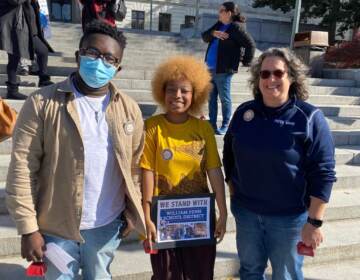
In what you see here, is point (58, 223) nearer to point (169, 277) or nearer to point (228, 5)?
point (169, 277)

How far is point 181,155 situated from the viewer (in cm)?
234

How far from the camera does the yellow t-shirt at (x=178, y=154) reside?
91.4 inches

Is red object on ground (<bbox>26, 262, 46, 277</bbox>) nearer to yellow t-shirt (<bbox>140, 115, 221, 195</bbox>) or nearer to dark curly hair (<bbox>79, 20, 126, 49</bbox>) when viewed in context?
yellow t-shirt (<bbox>140, 115, 221, 195</bbox>)

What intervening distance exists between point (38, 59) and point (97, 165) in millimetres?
4150

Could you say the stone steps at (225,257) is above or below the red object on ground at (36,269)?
below

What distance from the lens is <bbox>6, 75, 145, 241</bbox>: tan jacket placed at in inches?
73.1

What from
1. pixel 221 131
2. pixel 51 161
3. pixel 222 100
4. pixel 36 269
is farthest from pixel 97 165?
pixel 222 100

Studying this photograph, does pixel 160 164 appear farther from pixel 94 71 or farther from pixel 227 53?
pixel 227 53

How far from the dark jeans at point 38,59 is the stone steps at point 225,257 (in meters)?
2.66

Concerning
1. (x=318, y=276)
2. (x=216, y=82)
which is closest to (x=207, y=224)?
(x=318, y=276)

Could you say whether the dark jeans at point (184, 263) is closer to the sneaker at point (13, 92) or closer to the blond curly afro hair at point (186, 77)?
the blond curly afro hair at point (186, 77)

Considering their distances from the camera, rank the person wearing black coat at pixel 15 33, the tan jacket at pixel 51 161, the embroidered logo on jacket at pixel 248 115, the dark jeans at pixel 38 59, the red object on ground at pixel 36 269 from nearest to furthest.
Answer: the tan jacket at pixel 51 161, the red object on ground at pixel 36 269, the embroidered logo on jacket at pixel 248 115, the person wearing black coat at pixel 15 33, the dark jeans at pixel 38 59

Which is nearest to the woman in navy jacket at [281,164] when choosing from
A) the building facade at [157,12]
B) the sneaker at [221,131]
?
the sneaker at [221,131]

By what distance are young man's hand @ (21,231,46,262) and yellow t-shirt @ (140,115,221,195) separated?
0.70m
